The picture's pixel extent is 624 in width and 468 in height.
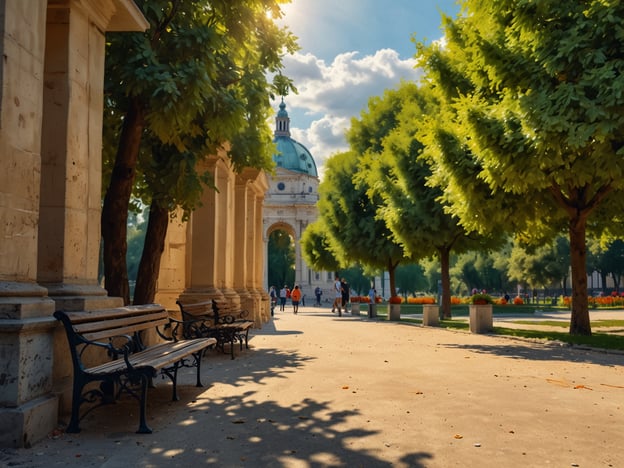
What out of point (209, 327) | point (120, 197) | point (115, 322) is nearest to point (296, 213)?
point (209, 327)

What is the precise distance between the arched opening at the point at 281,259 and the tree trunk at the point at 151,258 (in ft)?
254

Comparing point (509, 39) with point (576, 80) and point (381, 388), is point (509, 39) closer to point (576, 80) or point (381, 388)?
point (576, 80)

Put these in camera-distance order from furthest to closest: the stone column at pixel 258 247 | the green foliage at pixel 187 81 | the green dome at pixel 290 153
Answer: the green dome at pixel 290 153, the stone column at pixel 258 247, the green foliage at pixel 187 81

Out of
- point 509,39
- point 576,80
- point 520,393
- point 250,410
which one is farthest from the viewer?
point 509,39

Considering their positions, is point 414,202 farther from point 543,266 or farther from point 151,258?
point 543,266

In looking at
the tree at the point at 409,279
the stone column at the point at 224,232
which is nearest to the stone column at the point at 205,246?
the stone column at the point at 224,232

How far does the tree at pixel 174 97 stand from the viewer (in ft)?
31.7

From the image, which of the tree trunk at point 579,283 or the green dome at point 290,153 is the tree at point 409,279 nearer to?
the green dome at point 290,153

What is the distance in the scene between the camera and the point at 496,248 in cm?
2728

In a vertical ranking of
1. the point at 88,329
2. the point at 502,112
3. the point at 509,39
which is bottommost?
the point at 88,329

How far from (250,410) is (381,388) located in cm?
204

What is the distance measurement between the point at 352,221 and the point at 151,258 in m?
23.0

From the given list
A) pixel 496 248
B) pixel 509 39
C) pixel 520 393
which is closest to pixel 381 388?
pixel 520 393

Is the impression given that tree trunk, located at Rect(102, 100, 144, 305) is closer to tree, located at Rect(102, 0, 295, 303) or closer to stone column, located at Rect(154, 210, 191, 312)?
tree, located at Rect(102, 0, 295, 303)
